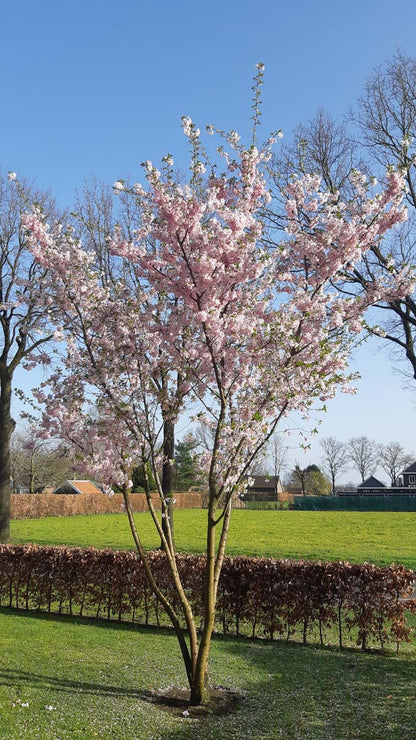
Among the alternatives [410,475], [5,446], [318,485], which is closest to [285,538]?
[5,446]

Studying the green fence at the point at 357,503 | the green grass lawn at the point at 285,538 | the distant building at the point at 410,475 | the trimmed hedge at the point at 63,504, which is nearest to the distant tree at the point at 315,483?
the distant building at the point at 410,475

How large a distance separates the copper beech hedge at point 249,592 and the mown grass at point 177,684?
0.48 meters

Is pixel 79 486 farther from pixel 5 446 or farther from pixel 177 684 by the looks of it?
pixel 177 684

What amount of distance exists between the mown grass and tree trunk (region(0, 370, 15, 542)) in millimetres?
10391

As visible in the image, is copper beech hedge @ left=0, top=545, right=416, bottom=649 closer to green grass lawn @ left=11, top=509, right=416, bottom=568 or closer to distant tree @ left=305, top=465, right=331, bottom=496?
green grass lawn @ left=11, top=509, right=416, bottom=568

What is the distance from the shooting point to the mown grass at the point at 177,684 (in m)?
5.46

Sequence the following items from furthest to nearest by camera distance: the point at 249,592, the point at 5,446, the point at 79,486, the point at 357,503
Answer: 1. the point at 79,486
2. the point at 357,503
3. the point at 5,446
4. the point at 249,592

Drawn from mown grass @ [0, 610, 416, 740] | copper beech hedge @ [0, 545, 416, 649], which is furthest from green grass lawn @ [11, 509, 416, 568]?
mown grass @ [0, 610, 416, 740]

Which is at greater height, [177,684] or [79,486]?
[79,486]

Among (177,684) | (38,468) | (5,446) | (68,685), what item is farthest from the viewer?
(38,468)

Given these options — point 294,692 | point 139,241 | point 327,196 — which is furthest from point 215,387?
A: point 294,692

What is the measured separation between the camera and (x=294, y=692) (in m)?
6.84

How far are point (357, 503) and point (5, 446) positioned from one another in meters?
43.9

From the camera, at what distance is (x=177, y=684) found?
6914 mm
